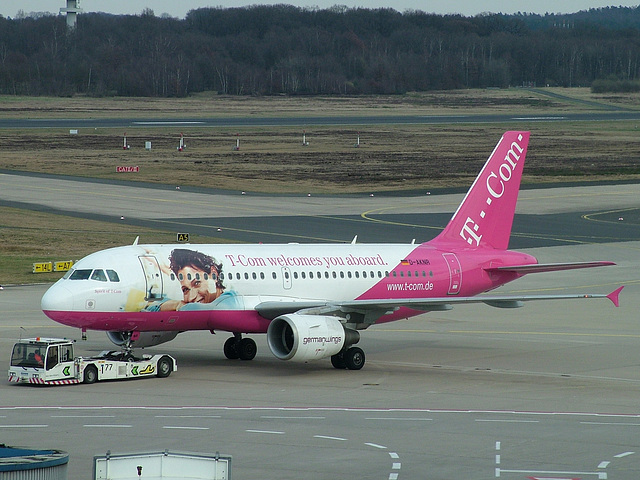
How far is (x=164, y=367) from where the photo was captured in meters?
36.6

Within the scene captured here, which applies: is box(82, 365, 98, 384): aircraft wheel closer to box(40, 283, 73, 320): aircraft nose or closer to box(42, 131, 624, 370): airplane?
box(42, 131, 624, 370): airplane

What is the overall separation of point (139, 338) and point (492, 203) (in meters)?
15.8

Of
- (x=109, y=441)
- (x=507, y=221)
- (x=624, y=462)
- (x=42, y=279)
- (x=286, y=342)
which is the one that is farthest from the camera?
(x=42, y=279)

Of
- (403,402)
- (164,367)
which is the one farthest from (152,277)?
(403,402)

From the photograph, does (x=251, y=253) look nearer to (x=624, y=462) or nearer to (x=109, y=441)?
(x=109, y=441)

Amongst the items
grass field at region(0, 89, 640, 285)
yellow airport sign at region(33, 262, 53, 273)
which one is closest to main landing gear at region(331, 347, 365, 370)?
grass field at region(0, 89, 640, 285)

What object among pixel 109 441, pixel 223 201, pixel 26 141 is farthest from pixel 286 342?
pixel 26 141

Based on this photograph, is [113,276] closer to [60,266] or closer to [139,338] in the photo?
[139,338]

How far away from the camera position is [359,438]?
27328mm

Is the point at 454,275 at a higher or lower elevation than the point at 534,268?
lower

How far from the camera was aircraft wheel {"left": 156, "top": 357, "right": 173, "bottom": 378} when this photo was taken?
36500 millimetres

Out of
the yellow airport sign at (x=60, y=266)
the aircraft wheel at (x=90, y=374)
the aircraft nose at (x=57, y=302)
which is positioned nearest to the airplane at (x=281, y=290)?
the aircraft nose at (x=57, y=302)

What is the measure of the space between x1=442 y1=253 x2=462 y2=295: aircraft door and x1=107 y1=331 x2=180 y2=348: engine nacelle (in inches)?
436

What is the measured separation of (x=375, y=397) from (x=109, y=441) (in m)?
9.63
